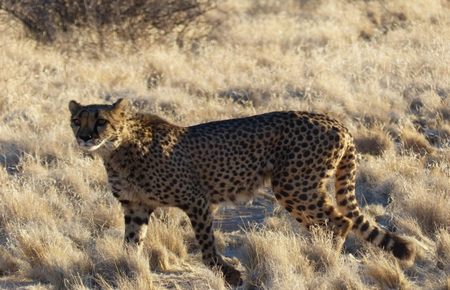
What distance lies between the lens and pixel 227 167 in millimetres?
5191

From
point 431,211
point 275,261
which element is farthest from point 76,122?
point 431,211

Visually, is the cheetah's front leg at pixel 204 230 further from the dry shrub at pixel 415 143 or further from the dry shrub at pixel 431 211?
the dry shrub at pixel 415 143

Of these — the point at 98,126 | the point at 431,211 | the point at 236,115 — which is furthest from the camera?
the point at 236,115

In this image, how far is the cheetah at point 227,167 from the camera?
500cm

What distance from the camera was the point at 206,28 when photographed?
13.8 metres

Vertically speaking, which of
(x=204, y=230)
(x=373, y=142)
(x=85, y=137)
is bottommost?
(x=373, y=142)

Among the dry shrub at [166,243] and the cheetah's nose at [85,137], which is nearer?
the cheetah's nose at [85,137]

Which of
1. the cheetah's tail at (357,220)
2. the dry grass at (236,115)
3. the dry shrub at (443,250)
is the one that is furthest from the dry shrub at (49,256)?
the dry shrub at (443,250)

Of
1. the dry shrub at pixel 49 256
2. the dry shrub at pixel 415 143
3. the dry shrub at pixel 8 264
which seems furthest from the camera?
the dry shrub at pixel 415 143

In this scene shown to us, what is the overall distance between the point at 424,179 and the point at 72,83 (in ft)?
16.1

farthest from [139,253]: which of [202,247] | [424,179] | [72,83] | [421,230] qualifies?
[72,83]

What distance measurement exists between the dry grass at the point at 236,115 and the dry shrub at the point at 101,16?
209mm

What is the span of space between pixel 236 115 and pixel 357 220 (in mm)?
3594

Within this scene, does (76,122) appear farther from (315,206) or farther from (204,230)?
(315,206)
